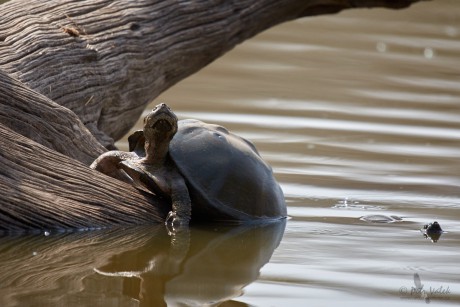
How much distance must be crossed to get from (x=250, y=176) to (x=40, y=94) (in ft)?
3.30

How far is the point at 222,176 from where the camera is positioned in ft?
16.1

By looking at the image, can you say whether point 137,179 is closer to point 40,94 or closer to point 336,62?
point 40,94

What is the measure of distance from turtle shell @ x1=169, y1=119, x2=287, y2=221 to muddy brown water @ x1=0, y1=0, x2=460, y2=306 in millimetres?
117

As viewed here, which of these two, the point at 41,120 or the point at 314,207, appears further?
the point at 314,207

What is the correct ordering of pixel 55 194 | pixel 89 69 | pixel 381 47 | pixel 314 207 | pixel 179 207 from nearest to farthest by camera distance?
1. pixel 55 194
2. pixel 179 207
3. pixel 314 207
4. pixel 89 69
5. pixel 381 47

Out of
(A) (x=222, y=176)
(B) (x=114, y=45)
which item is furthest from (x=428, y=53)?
(A) (x=222, y=176)

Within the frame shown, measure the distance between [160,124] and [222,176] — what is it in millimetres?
358

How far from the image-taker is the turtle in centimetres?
485

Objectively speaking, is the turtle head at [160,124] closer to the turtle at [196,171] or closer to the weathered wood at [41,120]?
the turtle at [196,171]

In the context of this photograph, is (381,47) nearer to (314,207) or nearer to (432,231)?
(314,207)

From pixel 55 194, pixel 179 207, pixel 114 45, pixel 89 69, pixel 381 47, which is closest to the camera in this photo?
pixel 55 194

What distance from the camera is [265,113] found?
8.02 m

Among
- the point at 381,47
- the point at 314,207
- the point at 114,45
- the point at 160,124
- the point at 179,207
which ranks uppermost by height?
the point at 114,45

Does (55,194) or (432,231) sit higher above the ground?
(55,194)
